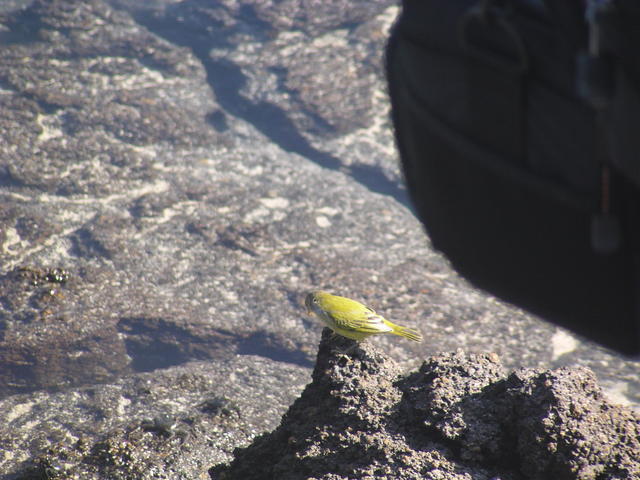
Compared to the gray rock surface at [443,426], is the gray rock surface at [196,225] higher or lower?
lower

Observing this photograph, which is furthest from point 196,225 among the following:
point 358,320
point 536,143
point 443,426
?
point 536,143

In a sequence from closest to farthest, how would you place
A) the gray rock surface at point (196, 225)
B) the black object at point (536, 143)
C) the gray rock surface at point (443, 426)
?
the black object at point (536, 143) < the gray rock surface at point (443, 426) < the gray rock surface at point (196, 225)

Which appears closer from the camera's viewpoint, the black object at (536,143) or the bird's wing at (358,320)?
the black object at (536,143)

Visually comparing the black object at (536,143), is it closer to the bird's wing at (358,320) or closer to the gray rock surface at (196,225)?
the bird's wing at (358,320)

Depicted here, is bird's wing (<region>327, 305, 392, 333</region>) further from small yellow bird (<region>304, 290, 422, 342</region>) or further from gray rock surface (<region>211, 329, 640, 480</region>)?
gray rock surface (<region>211, 329, 640, 480</region>)

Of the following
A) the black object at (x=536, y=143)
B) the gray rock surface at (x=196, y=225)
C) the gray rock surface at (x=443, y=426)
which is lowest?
the gray rock surface at (x=196, y=225)

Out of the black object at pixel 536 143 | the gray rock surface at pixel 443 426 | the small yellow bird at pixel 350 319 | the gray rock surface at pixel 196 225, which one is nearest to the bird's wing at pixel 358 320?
the small yellow bird at pixel 350 319
